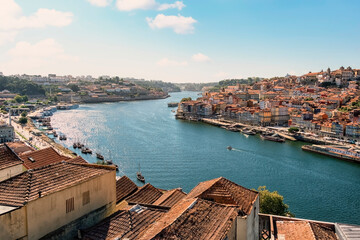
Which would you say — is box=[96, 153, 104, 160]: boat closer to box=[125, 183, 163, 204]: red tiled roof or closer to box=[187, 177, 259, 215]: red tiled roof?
box=[125, 183, 163, 204]: red tiled roof

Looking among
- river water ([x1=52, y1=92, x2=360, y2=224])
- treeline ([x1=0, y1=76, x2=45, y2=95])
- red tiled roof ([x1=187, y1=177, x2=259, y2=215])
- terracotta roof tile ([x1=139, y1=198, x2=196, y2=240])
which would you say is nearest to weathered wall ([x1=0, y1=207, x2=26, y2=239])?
terracotta roof tile ([x1=139, y1=198, x2=196, y2=240])

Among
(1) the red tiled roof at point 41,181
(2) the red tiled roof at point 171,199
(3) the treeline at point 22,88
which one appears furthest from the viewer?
(3) the treeline at point 22,88

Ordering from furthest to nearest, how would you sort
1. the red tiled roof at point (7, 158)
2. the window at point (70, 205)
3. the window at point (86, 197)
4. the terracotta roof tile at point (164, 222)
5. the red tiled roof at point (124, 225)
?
1. the red tiled roof at point (7, 158)
2. the window at point (86, 197)
3. the window at point (70, 205)
4. the red tiled roof at point (124, 225)
5. the terracotta roof tile at point (164, 222)

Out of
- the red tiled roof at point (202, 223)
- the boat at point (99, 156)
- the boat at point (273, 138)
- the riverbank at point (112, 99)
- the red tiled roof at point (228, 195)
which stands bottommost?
the boat at point (99, 156)

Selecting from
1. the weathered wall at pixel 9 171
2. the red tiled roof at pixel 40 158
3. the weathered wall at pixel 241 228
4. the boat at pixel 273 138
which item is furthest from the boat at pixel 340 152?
the weathered wall at pixel 9 171

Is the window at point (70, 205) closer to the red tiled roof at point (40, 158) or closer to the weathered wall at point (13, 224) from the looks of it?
the weathered wall at point (13, 224)

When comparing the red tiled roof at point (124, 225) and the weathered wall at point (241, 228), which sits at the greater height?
the red tiled roof at point (124, 225)
